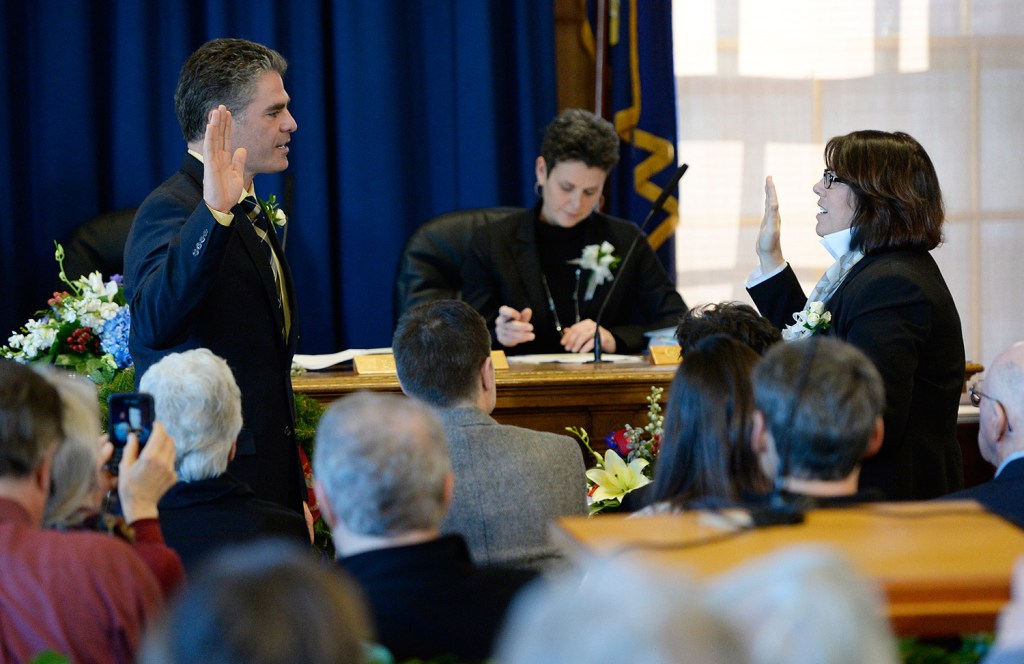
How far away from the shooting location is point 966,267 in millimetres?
6359

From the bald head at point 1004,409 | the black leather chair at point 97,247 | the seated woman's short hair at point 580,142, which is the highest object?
the seated woman's short hair at point 580,142

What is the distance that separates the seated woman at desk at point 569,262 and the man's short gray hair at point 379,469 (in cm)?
293

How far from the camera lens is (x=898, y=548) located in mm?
1345

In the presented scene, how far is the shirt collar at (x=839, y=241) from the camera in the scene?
2.81 metres

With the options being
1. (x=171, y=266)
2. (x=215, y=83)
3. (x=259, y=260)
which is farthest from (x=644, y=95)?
(x=171, y=266)

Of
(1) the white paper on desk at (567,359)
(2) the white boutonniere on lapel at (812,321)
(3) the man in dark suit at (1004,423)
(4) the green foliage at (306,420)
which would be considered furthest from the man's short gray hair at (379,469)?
(1) the white paper on desk at (567,359)

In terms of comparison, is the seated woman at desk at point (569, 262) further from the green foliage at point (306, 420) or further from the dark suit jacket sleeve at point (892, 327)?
the dark suit jacket sleeve at point (892, 327)

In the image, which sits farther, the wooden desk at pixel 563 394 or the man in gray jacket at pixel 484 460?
the wooden desk at pixel 563 394

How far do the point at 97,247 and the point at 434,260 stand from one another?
4.12 ft

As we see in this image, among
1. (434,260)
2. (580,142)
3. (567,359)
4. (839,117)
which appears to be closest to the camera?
(567,359)

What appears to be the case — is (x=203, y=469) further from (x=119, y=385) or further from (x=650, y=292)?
(x=650, y=292)

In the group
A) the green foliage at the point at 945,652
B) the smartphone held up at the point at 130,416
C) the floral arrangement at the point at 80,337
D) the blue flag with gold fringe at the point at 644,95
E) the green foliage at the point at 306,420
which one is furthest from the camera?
the blue flag with gold fringe at the point at 644,95

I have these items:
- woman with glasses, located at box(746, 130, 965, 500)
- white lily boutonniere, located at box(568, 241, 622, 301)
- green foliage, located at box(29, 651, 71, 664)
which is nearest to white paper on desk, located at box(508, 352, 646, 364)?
white lily boutonniere, located at box(568, 241, 622, 301)

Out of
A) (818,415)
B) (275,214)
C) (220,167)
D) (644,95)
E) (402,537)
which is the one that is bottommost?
(402,537)
